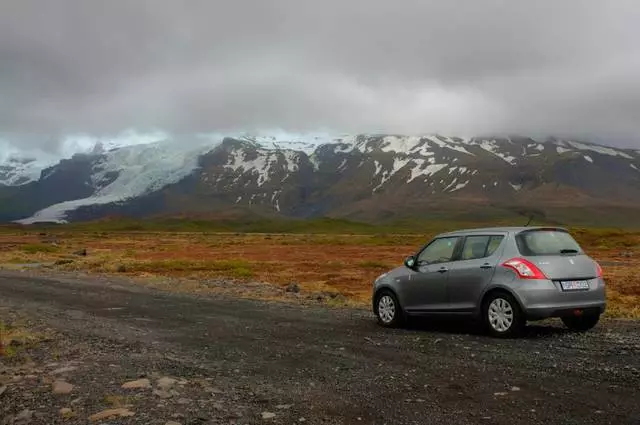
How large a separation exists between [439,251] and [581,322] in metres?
3.52

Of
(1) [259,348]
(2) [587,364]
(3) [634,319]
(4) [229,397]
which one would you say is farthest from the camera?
(3) [634,319]

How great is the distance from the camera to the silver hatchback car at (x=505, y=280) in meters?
12.9

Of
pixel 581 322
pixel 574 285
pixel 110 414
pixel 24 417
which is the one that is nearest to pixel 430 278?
pixel 574 285

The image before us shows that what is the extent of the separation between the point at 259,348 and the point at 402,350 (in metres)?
2.85

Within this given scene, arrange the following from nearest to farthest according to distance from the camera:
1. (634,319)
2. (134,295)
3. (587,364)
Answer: (587,364)
(634,319)
(134,295)

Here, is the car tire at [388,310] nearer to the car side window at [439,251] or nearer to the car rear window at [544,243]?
the car side window at [439,251]

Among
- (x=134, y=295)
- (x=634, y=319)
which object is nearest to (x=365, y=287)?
(x=134, y=295)

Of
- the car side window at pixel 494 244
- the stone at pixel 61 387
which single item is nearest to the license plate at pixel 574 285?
the car side window at pixel 494 244

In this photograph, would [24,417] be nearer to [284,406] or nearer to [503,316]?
[284,406]

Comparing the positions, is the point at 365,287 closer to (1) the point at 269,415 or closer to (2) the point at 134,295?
(2) the point at 134,295

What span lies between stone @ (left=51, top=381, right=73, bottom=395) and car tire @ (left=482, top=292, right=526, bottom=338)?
833 cm

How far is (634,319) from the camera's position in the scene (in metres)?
17.2

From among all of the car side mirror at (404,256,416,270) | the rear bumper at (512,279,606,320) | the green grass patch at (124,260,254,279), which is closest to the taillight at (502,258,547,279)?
the rear bumper at (512,279,606,320)

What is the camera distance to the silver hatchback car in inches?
507
